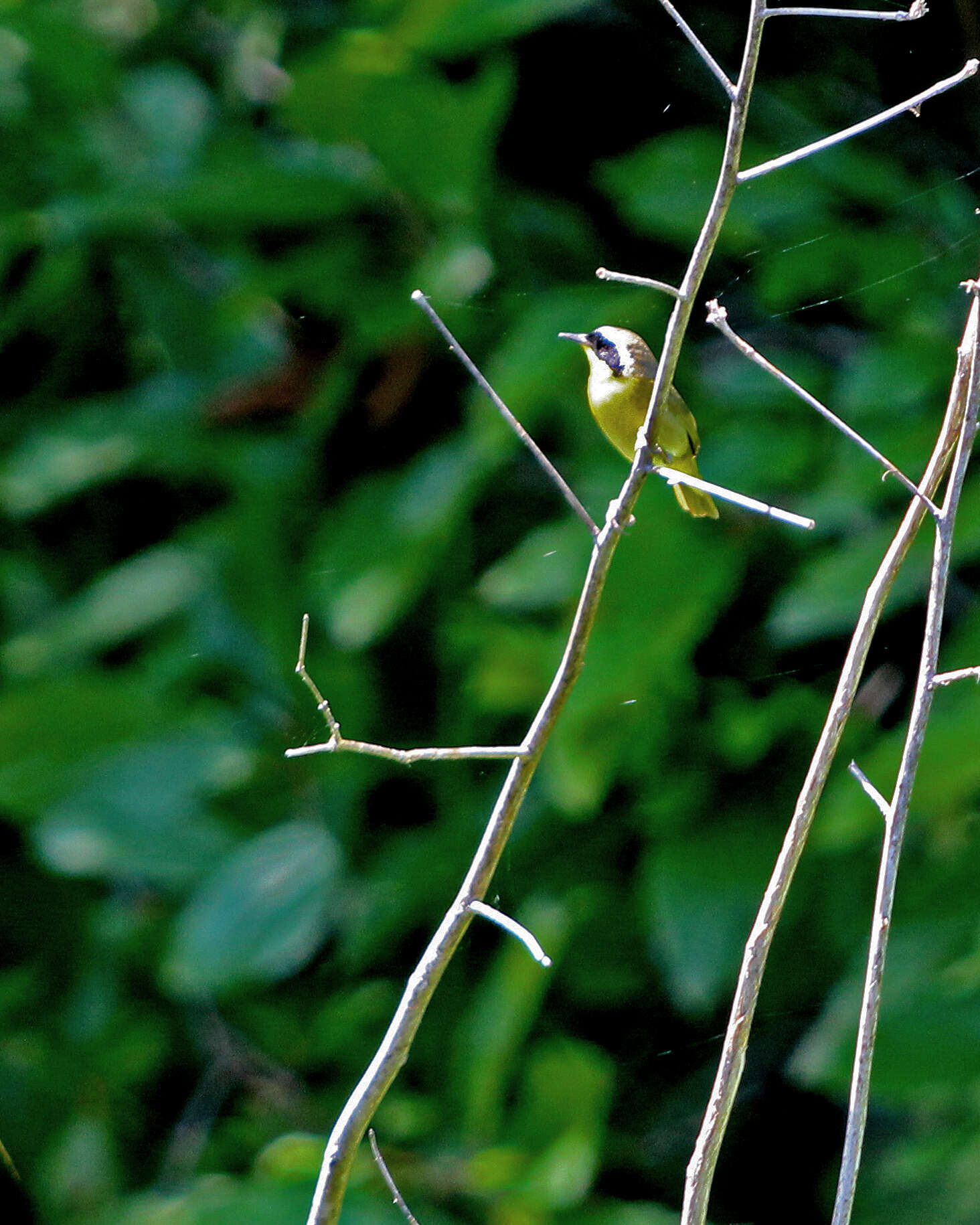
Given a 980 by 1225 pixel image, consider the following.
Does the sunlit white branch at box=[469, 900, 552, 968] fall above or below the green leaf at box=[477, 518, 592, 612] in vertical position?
above

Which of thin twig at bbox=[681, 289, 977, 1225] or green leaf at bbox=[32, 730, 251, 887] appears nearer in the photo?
thin twig at bbox=[681, 289, 977, 1225]

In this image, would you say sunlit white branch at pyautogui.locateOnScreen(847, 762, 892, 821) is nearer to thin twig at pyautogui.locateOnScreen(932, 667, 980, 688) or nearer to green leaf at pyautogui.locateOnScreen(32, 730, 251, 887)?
thin twig at pyautogui.locateOnScreen(932, 667, 980, 688)

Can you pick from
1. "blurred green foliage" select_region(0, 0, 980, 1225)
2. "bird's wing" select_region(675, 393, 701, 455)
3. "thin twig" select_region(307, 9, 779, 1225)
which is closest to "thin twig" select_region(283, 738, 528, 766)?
"thin twig" select_region(307, 9, 779, 1225)

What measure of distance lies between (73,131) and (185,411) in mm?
268

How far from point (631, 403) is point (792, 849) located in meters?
0.13

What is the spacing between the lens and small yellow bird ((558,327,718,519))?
1.04 ft

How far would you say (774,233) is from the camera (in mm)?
820

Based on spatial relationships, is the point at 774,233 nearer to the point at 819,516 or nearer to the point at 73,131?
the point at 819,516

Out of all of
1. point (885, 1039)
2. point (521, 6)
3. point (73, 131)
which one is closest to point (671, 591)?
point (885, 1039)

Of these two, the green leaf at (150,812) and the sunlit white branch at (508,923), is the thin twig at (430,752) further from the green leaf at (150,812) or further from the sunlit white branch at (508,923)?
the green leaf at (150,812)

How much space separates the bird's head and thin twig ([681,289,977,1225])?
95 mm

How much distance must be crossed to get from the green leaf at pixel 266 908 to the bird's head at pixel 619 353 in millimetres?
637

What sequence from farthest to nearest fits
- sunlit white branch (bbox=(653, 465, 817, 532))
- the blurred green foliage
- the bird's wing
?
the blurred green foliage < the bird's wing < sunlit white branch (bbox=(653, 465, 817, 532))

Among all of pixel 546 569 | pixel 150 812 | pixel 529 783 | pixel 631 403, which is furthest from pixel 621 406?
pixel 150 812
